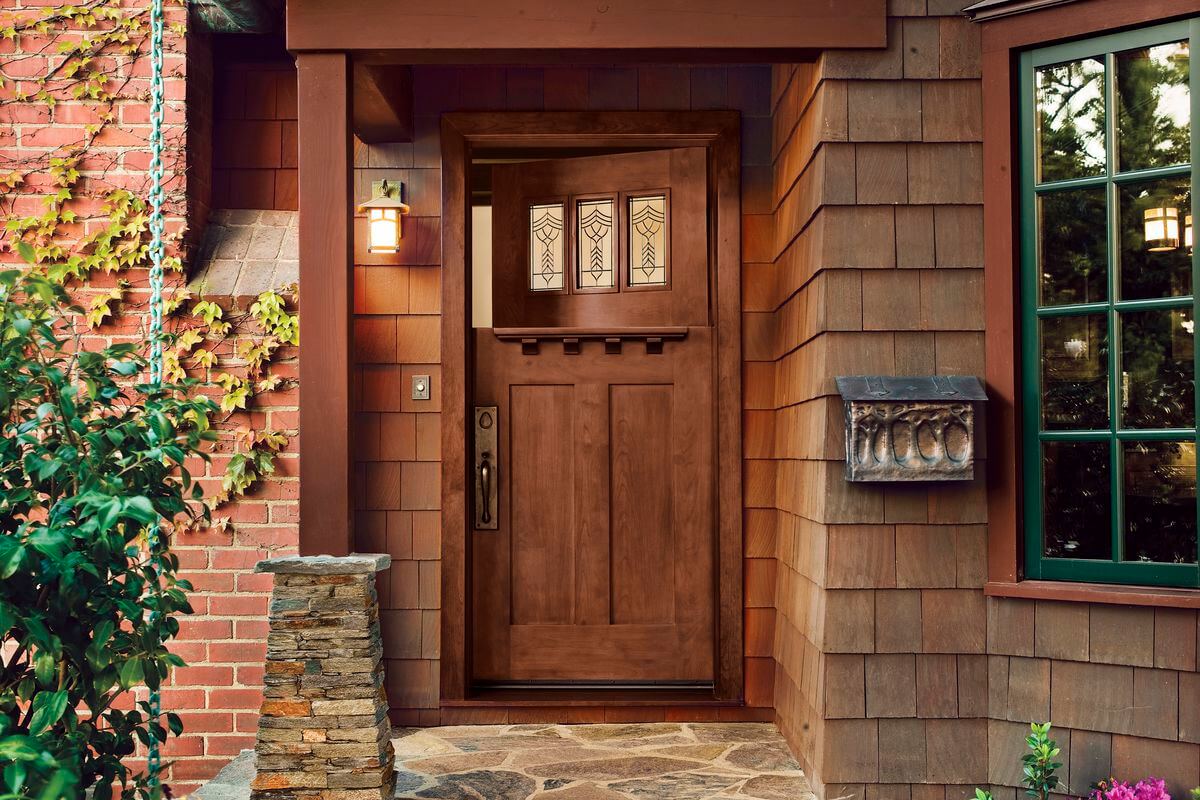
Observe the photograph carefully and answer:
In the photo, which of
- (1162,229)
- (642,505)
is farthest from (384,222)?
(1162,229)

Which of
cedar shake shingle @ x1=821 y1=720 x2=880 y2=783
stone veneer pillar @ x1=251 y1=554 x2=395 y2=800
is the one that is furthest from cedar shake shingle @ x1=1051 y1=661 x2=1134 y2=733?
stone veneer pillar @ x1=251 y1=554 x2=395 y2=800

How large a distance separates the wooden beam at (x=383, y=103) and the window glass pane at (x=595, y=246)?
2.44 ft

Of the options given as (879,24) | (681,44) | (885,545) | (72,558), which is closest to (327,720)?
(72,558)

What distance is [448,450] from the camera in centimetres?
373

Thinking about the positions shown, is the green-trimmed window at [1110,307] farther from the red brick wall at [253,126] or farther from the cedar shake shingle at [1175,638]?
the red brick wall at [253,126]

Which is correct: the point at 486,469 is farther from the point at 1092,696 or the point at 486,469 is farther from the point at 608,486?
the point at 1092,696

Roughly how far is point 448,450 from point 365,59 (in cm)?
142

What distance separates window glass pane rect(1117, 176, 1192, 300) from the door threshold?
1991 mm

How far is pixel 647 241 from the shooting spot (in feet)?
12.8

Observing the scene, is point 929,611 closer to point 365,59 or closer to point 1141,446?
point 1141,446

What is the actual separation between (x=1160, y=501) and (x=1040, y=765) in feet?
2.59

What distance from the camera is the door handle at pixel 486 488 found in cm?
380

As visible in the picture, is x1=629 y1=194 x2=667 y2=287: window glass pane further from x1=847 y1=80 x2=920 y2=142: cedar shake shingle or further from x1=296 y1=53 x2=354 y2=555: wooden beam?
x1=296 y1=53 x2=354 y2=555: wooden beam

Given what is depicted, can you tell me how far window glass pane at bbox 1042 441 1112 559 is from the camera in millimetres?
2762
